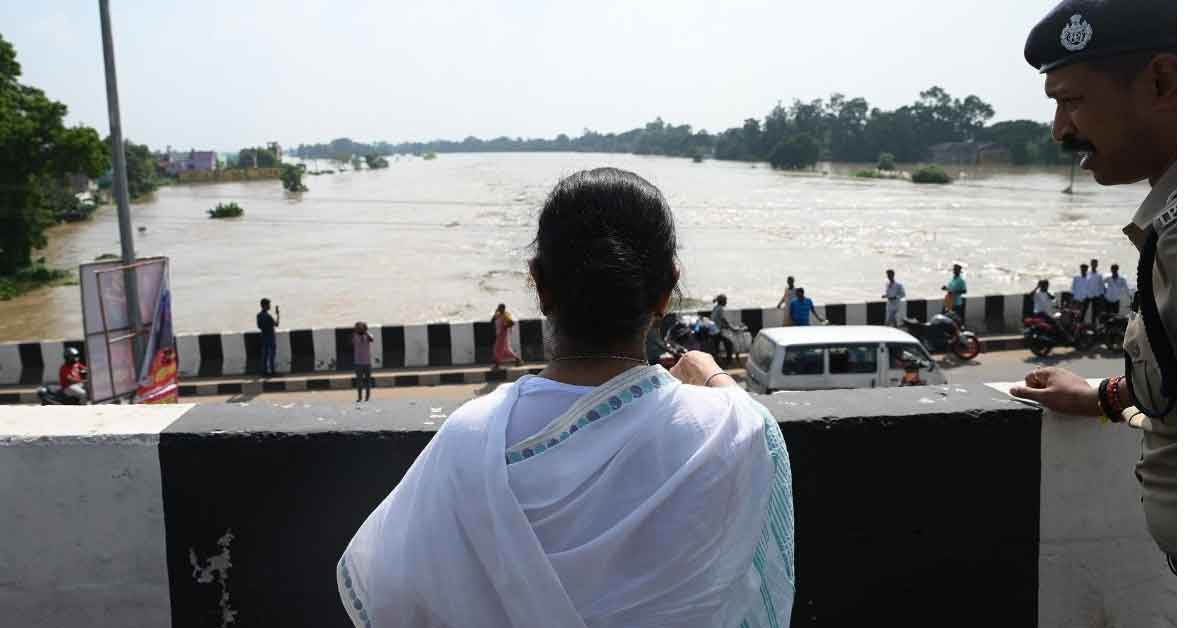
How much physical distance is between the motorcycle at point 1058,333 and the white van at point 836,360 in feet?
14.9

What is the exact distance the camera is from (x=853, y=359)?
31.4 ft

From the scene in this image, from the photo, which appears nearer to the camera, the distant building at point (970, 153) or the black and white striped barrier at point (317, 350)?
the black and white striped barrier at point (317, 350)

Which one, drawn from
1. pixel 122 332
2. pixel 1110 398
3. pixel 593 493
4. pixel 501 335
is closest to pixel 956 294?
pixel 501 335

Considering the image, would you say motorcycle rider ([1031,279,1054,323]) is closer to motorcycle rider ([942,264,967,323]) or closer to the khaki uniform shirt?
motorcycle rider ([942,264,967,323])

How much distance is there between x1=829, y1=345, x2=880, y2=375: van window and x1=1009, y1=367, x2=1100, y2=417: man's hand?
7741 mm

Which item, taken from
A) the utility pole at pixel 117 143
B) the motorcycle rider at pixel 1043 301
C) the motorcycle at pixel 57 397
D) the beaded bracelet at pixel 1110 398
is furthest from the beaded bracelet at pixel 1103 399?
the motorcycle rider at pixel 1043 301

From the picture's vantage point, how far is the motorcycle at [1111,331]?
537 inches

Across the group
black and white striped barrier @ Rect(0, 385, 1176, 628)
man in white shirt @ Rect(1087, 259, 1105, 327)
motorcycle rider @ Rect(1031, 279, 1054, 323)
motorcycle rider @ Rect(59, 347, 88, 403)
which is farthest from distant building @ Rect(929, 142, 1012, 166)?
black and white striped barrier @ Rect(0, 385, 1176, 628)

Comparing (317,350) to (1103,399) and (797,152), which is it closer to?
(1103,399)

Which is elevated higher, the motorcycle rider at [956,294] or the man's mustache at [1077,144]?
the man's mustache at [1077,144]

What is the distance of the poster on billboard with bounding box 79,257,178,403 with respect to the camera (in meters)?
8.28

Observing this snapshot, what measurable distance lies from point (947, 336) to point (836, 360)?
15.7ft

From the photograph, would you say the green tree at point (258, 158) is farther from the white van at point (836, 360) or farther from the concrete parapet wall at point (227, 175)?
the white van at point (836, 360)

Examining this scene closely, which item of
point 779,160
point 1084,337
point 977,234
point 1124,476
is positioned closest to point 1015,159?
point 779,160
